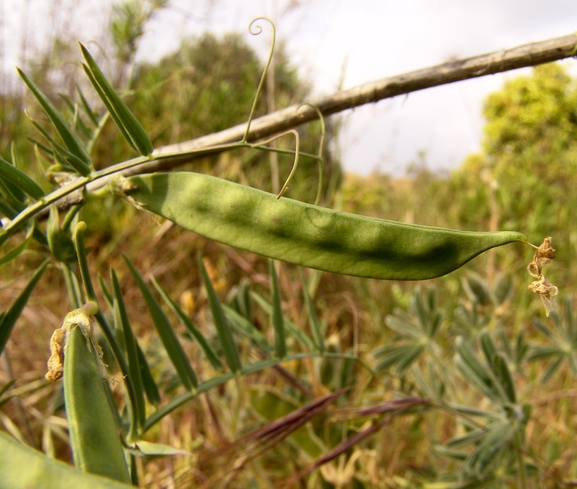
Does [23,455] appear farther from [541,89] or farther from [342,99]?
[541,89]

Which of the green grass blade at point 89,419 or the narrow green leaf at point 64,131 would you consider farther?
the narrow green leaf at point 64,131

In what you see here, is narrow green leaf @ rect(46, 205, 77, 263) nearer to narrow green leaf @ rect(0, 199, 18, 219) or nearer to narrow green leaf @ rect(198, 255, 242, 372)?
narrow green leaf @ rect(0, 199, 18, 219)

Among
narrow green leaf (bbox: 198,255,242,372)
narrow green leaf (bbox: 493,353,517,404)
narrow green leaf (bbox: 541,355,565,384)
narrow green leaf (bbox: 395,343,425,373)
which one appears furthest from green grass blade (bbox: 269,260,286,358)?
narrow green leaf (bbox: 541,355,565,384)

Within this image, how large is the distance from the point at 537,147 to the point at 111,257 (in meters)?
3.24

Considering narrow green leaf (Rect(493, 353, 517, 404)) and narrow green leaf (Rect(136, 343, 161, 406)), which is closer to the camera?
narrow green leaf (Rect(136, 343, 161, 406))

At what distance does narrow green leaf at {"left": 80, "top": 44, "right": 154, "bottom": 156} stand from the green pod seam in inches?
1.3

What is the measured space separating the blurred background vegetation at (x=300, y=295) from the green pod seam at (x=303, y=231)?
0.22 metres

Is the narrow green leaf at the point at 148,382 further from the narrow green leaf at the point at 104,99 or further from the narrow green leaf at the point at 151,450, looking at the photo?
the narrow green leaf at the point at 104,99

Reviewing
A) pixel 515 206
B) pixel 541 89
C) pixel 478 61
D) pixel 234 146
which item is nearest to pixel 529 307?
pixel 515 206

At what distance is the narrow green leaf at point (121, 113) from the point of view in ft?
0.95

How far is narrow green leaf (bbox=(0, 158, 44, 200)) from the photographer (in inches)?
11.4

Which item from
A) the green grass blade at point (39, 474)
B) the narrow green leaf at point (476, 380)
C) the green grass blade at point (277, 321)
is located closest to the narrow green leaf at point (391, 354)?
the narrow green leaf at point (476, 380)

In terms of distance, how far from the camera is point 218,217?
286mm

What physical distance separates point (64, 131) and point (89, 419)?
186mm
